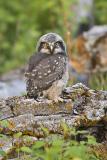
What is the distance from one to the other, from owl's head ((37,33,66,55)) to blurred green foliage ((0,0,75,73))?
1138 centimetres

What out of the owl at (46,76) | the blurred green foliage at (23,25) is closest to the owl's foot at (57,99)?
the owl at (46,76)

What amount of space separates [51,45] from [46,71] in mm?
459

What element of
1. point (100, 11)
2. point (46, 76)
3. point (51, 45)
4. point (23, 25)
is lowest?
point (46, 76)

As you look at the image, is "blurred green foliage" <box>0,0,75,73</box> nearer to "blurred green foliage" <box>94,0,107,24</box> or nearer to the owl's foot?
"blurred green foliage" <box>94,0,107,24</box>

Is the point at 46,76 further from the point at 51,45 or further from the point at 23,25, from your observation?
the point at 23,25

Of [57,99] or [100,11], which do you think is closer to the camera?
[57,99]

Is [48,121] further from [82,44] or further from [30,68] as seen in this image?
[82,44]

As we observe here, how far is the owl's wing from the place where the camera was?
355 inches

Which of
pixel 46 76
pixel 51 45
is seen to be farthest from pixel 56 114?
pixel 51 45

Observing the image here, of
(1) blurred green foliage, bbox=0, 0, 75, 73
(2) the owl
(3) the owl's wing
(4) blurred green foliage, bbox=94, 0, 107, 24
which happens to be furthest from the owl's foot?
(4) blurred green foliage, bbox=94, 0, 107, 24

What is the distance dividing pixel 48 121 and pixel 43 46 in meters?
1.37

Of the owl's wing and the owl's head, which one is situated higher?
the owl's head

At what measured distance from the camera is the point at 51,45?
941cm

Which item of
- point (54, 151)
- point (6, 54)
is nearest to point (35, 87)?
A: point (54, 151)
